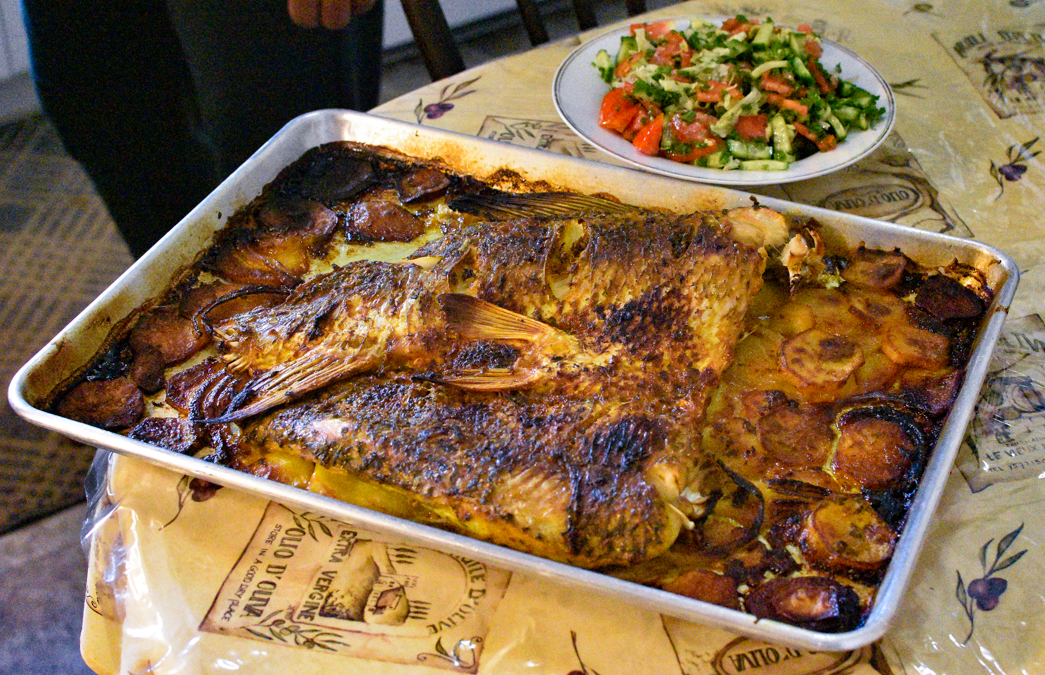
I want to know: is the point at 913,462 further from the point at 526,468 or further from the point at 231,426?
the point at 231,426

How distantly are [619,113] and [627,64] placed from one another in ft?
0.73

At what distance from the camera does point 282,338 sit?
66.2 inches

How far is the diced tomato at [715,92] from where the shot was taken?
7.23ft

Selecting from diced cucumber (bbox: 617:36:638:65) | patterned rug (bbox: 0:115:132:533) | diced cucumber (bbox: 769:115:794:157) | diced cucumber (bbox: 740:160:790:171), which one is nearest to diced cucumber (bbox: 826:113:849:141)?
diced cucumber (bbox: 769:115:794:157)

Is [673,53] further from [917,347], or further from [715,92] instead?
[917,347]

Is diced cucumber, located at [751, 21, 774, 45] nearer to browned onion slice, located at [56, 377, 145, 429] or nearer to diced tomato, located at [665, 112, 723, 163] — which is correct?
diced tomato, located at [665, 112, 723, 163]

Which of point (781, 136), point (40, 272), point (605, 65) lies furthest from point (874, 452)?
point (40, 272)

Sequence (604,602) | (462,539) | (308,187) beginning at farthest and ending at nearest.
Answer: (308,187) → (604,602) → (462,539)

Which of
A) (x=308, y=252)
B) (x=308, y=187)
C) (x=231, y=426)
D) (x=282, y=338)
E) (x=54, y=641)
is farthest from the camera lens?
(x=54, y=641)

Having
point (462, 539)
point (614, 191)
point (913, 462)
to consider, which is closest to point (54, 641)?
point (462, 539)

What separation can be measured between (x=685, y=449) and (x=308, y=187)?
1.30 metres

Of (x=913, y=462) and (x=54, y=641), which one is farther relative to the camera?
(x=54, y=641)

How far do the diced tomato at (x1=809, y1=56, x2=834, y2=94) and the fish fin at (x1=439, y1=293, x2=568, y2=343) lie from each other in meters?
1.27

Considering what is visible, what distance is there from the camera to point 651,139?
213 cm
